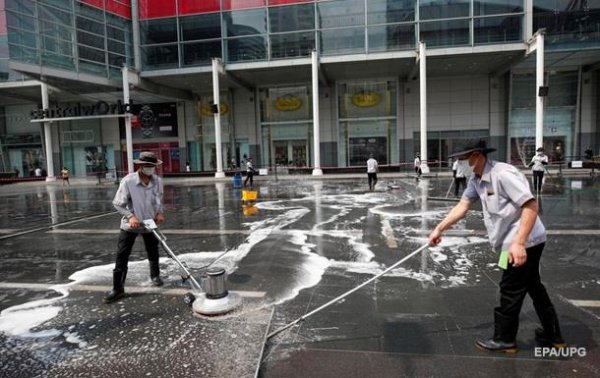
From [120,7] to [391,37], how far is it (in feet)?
61.5

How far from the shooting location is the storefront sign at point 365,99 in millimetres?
30281

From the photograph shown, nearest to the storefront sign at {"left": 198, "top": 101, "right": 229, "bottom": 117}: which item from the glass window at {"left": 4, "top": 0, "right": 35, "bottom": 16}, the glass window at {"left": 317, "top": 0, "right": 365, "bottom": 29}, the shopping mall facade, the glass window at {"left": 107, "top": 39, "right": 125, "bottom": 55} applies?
the shopping mall facade

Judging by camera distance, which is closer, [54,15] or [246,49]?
[54,15]

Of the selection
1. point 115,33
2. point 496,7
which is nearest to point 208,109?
point 115,33

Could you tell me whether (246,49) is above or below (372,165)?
above

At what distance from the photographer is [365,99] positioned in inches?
1197

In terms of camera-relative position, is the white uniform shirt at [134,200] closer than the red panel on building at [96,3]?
Yes

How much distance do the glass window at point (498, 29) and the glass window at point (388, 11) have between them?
4016mm

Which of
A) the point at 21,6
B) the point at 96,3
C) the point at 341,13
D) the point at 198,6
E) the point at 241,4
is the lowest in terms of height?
the point at 341,13

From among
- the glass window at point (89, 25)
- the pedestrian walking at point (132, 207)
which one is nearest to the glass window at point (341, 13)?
the glass window at point (89, 25)

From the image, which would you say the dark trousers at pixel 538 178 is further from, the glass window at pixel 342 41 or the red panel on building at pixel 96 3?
the red panel on building at pixel 96 3

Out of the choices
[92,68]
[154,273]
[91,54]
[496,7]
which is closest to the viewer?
[154,273]

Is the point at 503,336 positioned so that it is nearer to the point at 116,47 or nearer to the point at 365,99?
the point at 365,99

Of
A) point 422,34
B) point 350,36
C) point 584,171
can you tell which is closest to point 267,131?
point 350,36
